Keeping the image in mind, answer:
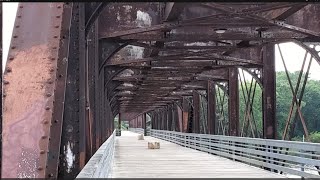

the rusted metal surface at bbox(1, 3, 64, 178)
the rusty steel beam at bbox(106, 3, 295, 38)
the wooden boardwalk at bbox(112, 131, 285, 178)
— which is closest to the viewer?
the rusted metal surface at bbox(1, 3, 64, 178)

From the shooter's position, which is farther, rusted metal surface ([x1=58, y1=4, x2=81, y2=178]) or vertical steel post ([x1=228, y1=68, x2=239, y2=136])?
vertical steel post ([x1=228, y1=68, x2=239, y2=136])

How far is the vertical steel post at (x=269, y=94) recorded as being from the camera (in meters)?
18.6

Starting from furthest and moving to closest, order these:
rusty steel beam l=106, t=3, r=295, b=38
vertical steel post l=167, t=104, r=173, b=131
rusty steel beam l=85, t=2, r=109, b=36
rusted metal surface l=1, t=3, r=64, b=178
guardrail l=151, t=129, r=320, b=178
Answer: vertical steel post l=167, t=104, r=173, b=131 < rusty steel beam l=106, t=3, r=295, b=38 < guardrail l=151, t=129, r=320, b=178 < rusty steel beam l=85, t=2, r=109, b=36 < rusted metal surface l=1, t=3, r=64, b=178

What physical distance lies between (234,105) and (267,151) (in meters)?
9.59

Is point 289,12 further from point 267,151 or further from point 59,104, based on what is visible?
point 59,104

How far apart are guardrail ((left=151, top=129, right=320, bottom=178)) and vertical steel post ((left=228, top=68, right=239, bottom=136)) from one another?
3.05 ft

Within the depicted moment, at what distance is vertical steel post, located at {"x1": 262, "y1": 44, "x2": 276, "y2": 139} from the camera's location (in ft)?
61.2

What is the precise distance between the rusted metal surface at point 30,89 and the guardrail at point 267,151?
7750 millimetres

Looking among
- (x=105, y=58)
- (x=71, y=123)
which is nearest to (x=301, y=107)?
(x=105, y=58)

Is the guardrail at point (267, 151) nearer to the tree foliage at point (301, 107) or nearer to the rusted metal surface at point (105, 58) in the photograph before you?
the rusted metal surface at point (105, 58)

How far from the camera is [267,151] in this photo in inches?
634

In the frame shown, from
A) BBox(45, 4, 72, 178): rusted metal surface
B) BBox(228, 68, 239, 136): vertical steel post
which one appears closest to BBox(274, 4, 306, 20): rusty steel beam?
BBox(45, 4, 72, 178): rusted metal surface

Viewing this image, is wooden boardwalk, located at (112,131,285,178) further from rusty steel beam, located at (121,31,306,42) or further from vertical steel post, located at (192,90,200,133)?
vertical steel post, located at (192,90,200,133)

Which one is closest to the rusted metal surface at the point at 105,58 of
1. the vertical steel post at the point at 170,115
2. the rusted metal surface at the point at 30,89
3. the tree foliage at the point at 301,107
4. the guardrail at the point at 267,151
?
the rusted metal surface at the point at 30,89
